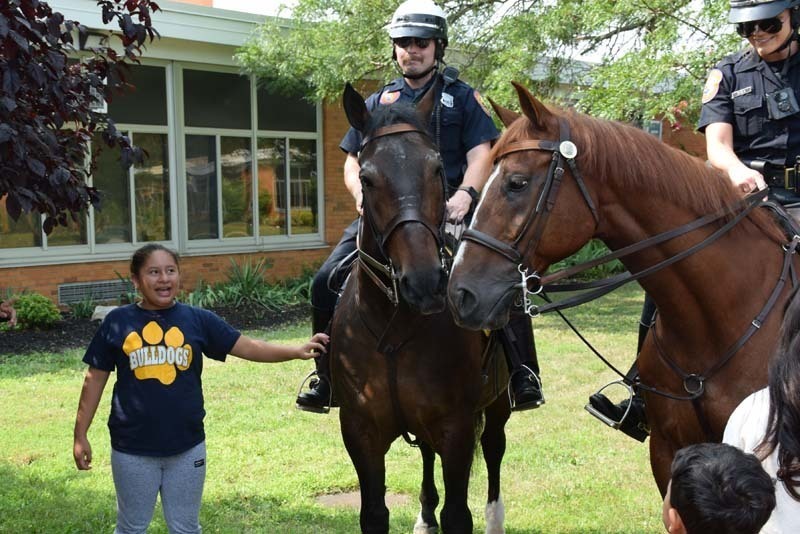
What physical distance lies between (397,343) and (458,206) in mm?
744

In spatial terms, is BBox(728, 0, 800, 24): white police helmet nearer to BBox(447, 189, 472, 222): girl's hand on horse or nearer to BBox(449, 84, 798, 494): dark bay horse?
BBox(449, 84, 798, 494): dark bay horse

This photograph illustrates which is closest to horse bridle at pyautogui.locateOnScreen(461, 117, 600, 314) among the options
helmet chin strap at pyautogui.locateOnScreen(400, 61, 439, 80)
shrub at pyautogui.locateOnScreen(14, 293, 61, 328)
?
helmet chin strap at pyautogui.locateOnScreen(400, 61, 439, 80)

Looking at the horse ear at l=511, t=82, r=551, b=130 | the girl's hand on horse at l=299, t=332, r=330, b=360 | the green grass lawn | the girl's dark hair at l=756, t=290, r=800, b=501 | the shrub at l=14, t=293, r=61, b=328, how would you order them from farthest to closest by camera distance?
the shrub at l=14, t=293, r=61, b=328
the green grass lawn
the girl's hand on horse at l=299, t=332, r=330, b=360
the horse ear at l=511, t=82, r=551, b=130
the girl's dark hair at l=756, t=290, r=800, b=501

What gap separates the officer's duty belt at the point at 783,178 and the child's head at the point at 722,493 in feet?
7.73

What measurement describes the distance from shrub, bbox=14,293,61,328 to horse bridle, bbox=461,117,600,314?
1023 centimetres

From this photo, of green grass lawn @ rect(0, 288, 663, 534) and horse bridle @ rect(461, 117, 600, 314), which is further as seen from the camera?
green grass lawn @ rect(0, 288, 663, 534)

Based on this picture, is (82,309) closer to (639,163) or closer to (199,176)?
(199,176)

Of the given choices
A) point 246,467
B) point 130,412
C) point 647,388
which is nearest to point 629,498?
point 647,388

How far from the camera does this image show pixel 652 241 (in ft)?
10.7

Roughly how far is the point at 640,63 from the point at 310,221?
337 inches

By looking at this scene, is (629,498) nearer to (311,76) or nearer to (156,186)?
(311,76)

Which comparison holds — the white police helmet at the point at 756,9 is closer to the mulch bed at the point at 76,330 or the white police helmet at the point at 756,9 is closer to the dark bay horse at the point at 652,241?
the dark bay horse at the point at 652,241

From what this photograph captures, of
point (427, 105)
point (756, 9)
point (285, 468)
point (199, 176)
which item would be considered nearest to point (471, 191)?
point (427, 105)

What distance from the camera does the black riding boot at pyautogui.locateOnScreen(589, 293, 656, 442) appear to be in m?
4.16
